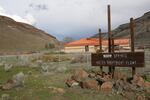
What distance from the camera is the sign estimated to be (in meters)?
18.8

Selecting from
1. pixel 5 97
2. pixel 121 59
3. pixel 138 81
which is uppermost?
pixel 121 59

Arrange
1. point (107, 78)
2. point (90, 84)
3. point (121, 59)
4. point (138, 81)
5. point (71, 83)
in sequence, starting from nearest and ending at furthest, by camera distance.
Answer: point (90, 84), point (138, 81), point (71, 83), point (107, 78), point (121, 59)

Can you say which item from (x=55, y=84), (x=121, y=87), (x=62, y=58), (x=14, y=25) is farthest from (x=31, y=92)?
(x=14, y=25)

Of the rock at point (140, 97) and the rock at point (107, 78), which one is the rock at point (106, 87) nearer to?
the rock at point (107, 78)

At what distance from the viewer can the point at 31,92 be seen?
16484 millimetres

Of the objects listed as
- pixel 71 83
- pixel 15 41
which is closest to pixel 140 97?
pixel 71 83

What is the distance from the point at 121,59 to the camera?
1959 cm

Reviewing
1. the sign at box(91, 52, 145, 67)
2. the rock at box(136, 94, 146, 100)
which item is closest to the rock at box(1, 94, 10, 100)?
the rock at box(136, 94, 146, 100)

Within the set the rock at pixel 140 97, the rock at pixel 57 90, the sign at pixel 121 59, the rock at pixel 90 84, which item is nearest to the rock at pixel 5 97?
the rock at pixel 57 90

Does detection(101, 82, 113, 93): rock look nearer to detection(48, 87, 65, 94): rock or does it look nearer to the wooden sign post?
detection(48, 87, 65, 94): rock

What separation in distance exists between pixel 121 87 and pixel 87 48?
6922cm

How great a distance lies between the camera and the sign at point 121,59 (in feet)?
61.7

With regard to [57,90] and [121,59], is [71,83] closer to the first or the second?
[57,90]

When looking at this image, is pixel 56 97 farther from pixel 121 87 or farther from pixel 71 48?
pixel 71 48
